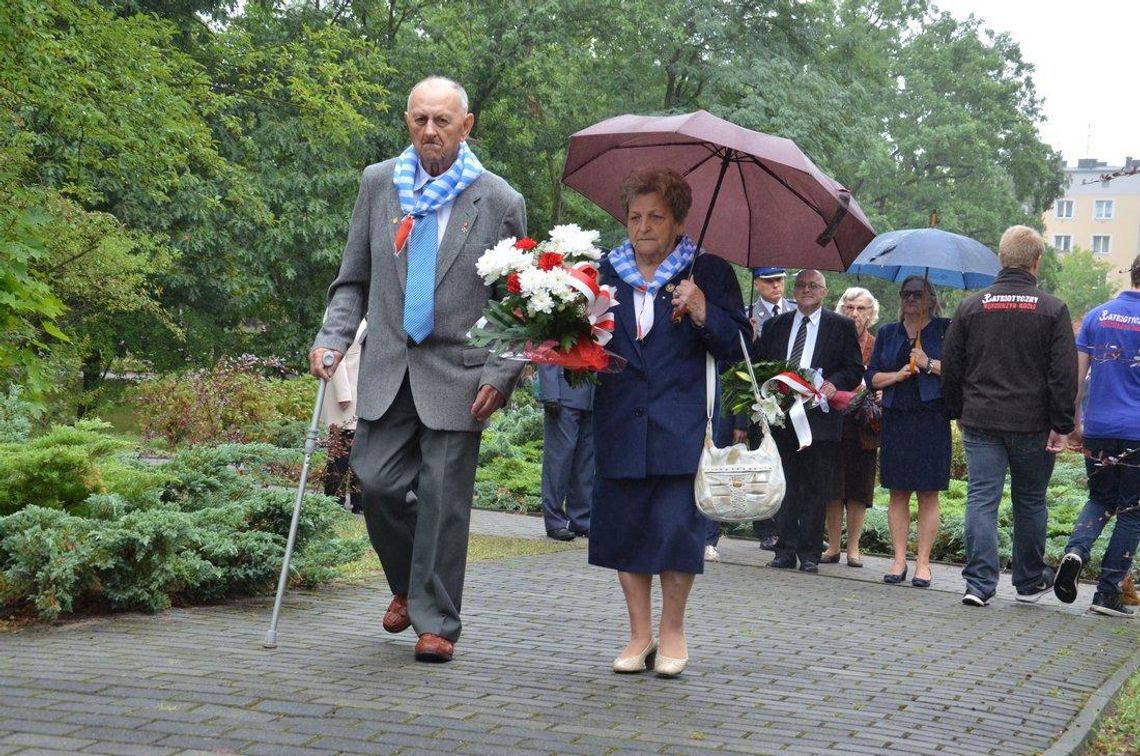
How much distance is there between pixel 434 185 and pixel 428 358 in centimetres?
72

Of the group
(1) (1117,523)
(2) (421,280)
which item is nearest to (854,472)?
(1) (1117,523)

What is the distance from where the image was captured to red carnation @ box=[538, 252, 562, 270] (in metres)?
5.91

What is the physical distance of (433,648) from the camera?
612 cm

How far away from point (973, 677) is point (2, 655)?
13.5 feet

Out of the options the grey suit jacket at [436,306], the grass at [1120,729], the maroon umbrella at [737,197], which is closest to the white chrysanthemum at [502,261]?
the grey suit jacket at [436,306]

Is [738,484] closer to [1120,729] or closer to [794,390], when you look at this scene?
[794,390]

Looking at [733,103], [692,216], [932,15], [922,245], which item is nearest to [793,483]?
[922,245]

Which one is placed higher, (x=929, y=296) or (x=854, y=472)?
(x=929, y=296)

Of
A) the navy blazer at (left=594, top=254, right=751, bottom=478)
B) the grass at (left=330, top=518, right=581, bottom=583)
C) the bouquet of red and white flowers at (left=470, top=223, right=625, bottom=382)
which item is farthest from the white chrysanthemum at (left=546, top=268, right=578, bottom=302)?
the grass at (left=330, top=518, right=581, bottom=583)

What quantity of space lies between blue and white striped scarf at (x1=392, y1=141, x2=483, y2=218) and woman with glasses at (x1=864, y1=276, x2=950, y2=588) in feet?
17.0

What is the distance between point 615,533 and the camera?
638cm

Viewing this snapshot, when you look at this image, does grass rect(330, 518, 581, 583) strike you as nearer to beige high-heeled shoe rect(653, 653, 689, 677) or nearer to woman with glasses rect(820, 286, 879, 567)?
woman with glasses rect(820, 286, 879, 567)

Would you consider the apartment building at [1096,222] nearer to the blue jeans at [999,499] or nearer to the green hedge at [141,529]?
the blue jeans at [999,499]

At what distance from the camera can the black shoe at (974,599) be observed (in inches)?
382
